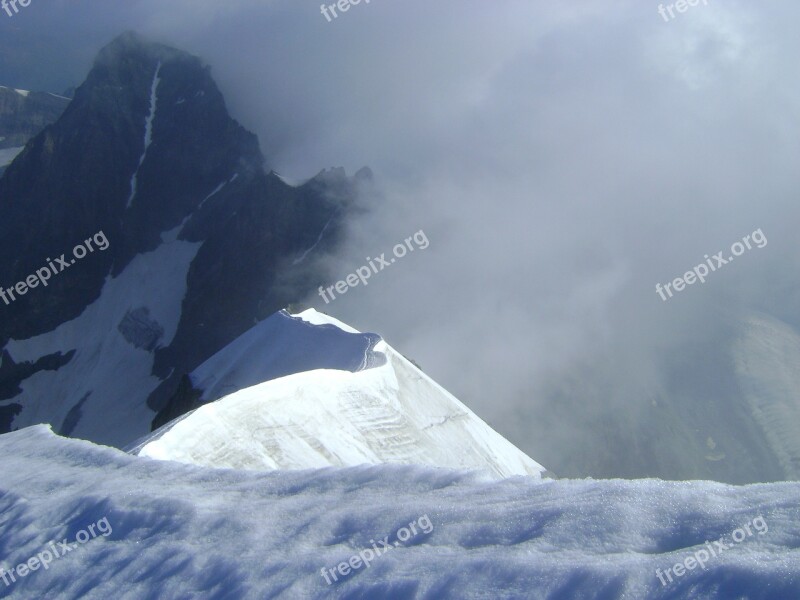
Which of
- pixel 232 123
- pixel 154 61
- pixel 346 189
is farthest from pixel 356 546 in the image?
pixel 154 61

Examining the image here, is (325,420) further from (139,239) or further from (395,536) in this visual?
(139,239)

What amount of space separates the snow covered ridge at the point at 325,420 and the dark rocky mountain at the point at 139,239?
2278 inches

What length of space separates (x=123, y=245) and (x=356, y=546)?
402ft

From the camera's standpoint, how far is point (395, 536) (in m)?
6.52

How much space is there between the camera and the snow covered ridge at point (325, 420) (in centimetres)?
1655

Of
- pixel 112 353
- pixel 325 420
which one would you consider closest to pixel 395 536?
pixel 325 420

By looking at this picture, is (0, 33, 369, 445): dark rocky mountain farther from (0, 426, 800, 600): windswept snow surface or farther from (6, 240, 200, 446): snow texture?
(0, 426, 800, 600): windswept snow surface

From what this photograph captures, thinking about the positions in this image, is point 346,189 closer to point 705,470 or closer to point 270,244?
point 270,244

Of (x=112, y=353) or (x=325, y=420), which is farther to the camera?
(x=112, y=353)

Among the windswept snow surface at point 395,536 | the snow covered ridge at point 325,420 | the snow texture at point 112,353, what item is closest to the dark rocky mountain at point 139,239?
the snow texture at point 112,353

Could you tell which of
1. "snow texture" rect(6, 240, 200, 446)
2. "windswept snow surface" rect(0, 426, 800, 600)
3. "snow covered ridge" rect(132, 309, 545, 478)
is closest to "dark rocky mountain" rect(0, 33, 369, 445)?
"snow texture" rect(6, 240, 200, 446)

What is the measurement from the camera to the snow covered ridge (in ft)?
54.3

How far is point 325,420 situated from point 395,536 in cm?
1326

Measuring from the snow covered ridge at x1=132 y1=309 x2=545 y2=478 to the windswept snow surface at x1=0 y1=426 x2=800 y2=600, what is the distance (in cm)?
527
